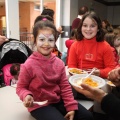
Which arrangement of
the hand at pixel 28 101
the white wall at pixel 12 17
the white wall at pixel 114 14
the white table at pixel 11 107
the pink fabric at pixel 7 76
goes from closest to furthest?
the hand at pixel 28 101
the white table at pixel 11 107
the pink fabric at pixel 7 76
the white wall at pixel 12 17
the white wall at pixel 114 14

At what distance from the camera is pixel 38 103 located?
44.1 inches

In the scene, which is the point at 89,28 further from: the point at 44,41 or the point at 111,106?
the point at 111,106

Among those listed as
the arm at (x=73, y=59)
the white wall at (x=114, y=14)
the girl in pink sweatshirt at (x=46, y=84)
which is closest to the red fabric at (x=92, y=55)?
the arm at (x=73, y=59)

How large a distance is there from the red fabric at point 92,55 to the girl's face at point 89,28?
0.18ft

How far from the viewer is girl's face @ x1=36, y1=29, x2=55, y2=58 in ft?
4.18

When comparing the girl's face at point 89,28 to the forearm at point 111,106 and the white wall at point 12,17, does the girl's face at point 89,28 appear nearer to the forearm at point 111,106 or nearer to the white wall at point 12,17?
the forearm at point 111,106

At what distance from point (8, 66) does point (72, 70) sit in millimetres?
945

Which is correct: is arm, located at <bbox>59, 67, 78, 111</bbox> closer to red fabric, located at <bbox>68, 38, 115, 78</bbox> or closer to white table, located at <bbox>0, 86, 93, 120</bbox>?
white table, located at <bbox>0, 86, 93, 120</bbox>

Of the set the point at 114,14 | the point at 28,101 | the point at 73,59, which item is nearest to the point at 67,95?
the point at 28,101

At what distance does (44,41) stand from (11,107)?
51 cm

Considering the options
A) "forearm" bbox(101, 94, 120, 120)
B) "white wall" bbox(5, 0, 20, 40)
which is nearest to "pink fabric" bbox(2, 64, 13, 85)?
"forearm" bbox(101, 94, 120, 120)

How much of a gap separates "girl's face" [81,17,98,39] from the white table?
0.72 m

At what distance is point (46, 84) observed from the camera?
4.01 feet

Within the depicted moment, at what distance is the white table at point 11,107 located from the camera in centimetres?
118
